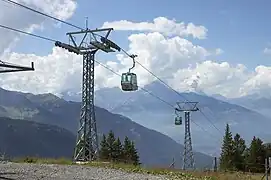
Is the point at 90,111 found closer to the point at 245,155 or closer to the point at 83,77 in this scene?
the point at 83,77

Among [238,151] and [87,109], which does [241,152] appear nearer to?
[238,151]

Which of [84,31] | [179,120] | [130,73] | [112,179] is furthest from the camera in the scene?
[179,120]

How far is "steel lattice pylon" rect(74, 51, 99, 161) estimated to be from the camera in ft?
149

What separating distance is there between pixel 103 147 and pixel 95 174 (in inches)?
2503

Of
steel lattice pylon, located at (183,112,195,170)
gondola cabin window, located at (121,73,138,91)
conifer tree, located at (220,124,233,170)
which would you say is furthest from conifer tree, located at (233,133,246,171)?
gondola cabin window, located at (121,73,138,91)

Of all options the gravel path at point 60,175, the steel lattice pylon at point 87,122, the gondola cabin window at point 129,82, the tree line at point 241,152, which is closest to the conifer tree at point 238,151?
the tree line at point 241,152

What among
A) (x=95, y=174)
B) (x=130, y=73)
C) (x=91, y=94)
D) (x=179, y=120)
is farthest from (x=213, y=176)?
(x=179, y=120)

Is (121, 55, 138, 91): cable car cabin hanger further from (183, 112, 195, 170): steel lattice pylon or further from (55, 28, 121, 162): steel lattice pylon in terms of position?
(183, 112, 195, 170): steel lattice pylon

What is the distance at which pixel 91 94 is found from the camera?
1794 inches

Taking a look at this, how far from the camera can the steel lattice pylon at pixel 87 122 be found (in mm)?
45344

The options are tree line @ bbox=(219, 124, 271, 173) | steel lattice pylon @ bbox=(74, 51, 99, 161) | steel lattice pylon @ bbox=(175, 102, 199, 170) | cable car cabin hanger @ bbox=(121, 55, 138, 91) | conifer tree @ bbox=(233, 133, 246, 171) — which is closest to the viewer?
cable car cabin hanger @ bbox=(121, 55, 138, 91)

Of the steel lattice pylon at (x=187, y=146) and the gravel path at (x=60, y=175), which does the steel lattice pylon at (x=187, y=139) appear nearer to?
the steel lattice pylon at (x=187, y=146)

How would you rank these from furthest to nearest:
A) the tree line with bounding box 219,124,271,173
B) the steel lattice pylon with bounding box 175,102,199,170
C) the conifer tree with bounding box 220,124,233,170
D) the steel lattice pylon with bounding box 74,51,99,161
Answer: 1. the conifer tree with bounding box 220,124,233,170
2. the tree line with bounding box 219,124,271,173
3. the steel lattice pylon with bounding box 175,102,199,170
4. the steel lattice pylon with bounding box 74,51,99,161

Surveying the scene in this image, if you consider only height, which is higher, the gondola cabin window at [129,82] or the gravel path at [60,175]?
the gondola cabin window at [129,82]
